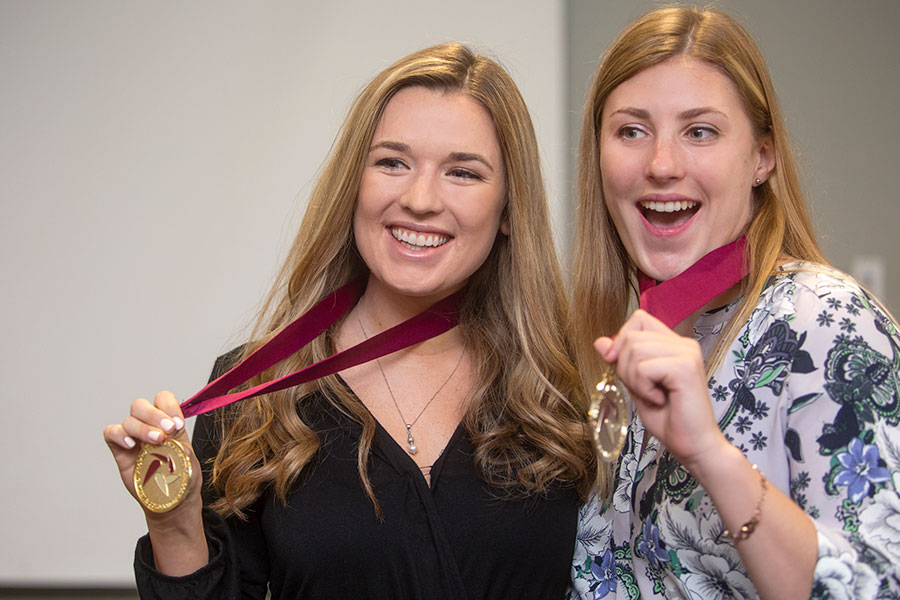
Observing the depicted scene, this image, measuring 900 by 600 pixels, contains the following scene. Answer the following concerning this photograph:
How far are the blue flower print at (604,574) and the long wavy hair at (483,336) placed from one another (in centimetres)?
15

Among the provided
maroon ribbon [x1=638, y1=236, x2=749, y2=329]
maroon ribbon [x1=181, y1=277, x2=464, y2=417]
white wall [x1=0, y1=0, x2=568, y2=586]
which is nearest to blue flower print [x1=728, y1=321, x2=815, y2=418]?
maroon ribbon [x1=638, y1=236, x2=749, y2=329]

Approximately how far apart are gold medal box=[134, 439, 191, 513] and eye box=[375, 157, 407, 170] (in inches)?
27.0

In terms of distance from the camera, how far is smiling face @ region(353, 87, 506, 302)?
1.82 metres

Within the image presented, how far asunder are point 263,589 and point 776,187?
49.6 inches

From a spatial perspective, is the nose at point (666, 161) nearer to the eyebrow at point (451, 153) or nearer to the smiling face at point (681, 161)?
the smiling face at point (681, 161)

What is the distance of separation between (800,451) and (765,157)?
0.56 m

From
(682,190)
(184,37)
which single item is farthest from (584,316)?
(184,37)

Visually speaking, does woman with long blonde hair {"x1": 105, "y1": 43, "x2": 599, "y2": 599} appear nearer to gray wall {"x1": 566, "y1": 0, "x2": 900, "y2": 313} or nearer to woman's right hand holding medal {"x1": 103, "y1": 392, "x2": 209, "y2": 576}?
woman's right hand holding medal {"x1": 103, "y1": 392, "x2": 209, "y2": 576}

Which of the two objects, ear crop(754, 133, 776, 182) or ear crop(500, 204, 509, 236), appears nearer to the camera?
ear crop(754, 133, 776, 182)

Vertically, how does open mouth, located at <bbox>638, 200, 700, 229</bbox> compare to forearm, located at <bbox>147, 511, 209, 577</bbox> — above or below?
above

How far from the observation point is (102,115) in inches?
113

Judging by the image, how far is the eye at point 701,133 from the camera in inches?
60.7

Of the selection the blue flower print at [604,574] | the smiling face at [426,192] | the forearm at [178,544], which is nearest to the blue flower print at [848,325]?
the blue flower print at [604,574]

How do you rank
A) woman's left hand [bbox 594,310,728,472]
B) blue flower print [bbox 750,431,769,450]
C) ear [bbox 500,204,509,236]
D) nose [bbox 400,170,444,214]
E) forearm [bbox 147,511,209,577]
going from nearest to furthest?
woman's left hand [bbox 594,310,728,472], blue flower print [bbox 750,431,769,450], forearm [bbox 147,511,209,577], nose [bbox 400,170,444,214], ear [bbox 500,204,509,236]
